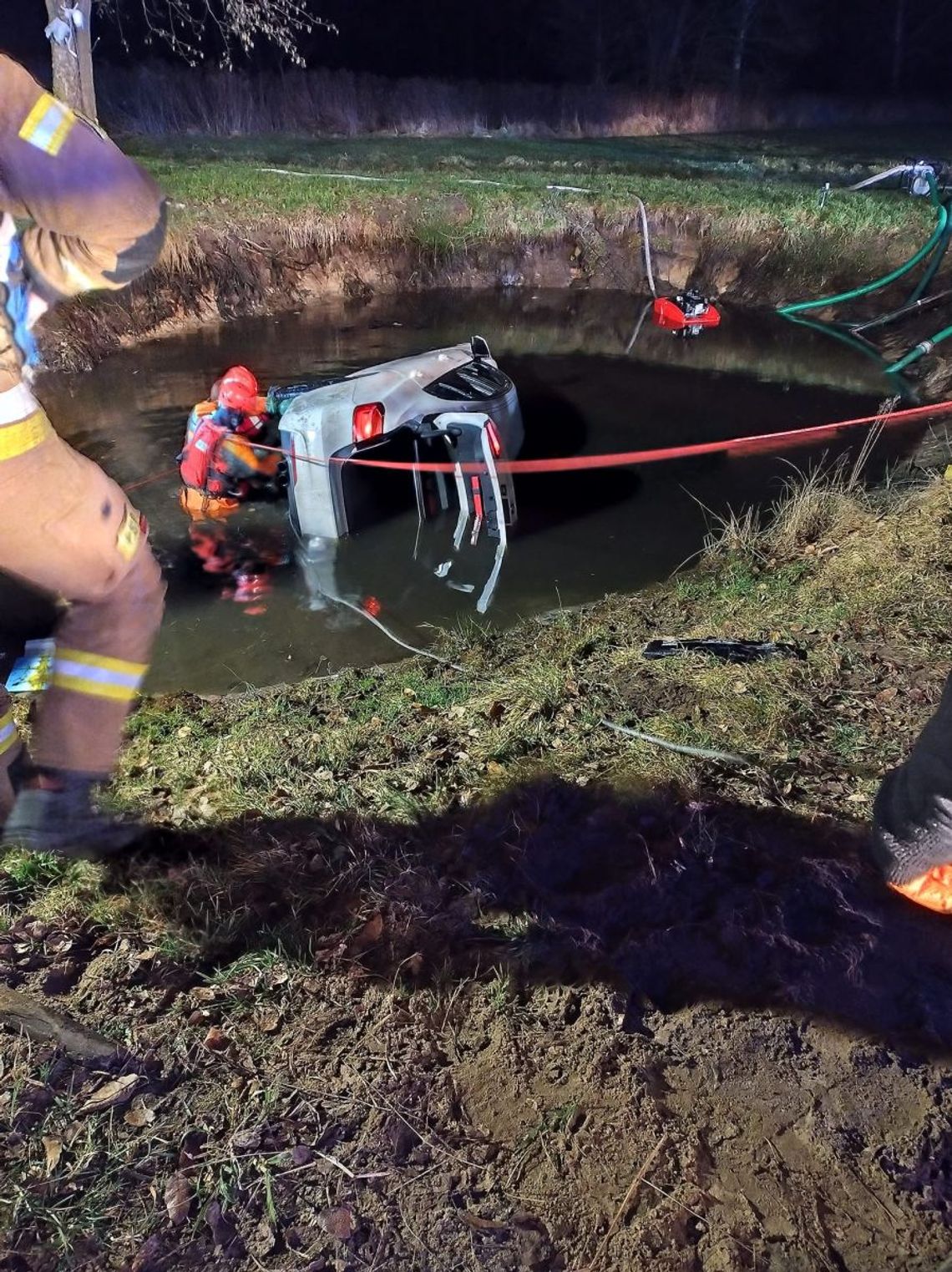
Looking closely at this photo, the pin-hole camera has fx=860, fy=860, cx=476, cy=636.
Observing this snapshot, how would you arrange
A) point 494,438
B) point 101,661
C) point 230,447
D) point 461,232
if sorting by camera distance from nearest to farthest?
point 101,661, point 494,438, point 230,447, point 461,232

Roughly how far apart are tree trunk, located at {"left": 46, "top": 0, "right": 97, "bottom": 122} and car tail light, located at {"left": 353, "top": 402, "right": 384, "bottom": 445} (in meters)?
9.91

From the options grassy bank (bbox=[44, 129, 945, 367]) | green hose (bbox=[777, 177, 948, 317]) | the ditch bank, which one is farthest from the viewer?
grassy bank (bbox=[44, 129, 945, 367])

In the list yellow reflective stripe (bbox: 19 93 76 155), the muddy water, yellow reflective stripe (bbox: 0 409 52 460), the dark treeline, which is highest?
the dark treeline

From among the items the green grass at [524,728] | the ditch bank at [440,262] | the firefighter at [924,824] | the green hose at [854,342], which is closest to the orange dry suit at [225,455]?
the green grass at [524,728]

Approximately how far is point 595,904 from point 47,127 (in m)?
2.78

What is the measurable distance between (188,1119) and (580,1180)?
991 millimetres

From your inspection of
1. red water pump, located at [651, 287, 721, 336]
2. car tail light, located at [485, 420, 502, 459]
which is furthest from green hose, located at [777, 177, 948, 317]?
car tail light, located at [485, 420, 502, 459]

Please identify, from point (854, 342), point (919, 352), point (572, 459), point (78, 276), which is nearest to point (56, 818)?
point (78, 276)

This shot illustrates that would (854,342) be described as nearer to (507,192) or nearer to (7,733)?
(507,192)

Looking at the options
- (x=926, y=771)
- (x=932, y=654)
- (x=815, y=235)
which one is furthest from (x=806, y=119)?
(x=926, y=771)

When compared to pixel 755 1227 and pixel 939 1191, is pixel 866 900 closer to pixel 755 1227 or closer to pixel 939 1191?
pixel 939 1191

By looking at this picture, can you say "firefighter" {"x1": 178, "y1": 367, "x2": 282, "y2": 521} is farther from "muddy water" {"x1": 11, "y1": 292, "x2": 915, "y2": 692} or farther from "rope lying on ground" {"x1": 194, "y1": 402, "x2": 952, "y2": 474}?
"muddy water" {"x1": 11, "y1": 292, "x2": 915, "y2": 692}

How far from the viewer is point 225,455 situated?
7453 mm

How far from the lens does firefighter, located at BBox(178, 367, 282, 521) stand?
7.32 metres
